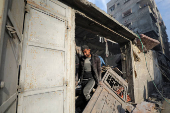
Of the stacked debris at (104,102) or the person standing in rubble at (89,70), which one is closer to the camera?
the stacked debris at (104,102)

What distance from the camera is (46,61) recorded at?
6.81 feet

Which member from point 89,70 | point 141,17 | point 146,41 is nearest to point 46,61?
point 89,70

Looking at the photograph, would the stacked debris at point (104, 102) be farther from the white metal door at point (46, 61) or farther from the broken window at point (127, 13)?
the broken window at point (127, 13)

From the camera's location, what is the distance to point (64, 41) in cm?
254

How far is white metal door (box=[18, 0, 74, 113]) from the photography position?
1801 millimetres

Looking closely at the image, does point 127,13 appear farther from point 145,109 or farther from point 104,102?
point 104,102

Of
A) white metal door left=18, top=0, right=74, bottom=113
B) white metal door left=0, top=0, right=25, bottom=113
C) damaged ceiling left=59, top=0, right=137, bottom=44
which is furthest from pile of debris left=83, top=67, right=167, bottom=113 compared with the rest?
white metal door left=0, top=0, right=25, bottom=113

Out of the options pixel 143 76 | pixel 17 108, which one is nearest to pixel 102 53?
pixel 143 76

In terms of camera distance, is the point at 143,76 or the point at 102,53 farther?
the point at 102,53

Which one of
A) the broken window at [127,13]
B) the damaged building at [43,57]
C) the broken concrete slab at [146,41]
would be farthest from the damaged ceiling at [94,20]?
the broken window at [127,13]

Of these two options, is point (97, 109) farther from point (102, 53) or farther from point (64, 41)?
point (102, 53)

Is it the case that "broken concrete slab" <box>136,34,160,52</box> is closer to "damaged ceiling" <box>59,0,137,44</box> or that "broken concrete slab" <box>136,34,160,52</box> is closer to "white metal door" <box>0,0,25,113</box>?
"damaged ceiling" <box>59,0,137,44</box>

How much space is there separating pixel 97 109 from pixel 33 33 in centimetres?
285

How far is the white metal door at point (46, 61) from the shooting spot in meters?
1.80
